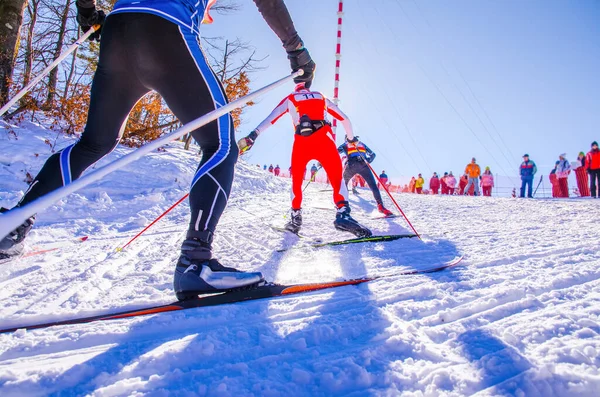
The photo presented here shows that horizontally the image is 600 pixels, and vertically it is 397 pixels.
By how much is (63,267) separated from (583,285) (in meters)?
2.77

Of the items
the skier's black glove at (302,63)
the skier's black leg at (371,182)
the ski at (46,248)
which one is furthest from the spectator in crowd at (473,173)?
the ski at (46,248)

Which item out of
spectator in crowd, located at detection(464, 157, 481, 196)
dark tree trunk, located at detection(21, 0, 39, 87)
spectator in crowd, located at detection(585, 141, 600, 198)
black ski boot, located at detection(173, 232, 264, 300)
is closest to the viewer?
black ski boot, located at detection(173, 232, 264, 300)

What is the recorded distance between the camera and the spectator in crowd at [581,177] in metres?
12.5

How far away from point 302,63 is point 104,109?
3.73ft

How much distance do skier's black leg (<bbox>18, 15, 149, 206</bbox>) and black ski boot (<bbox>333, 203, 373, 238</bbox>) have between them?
7.57 ft

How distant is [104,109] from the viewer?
1.61 metres

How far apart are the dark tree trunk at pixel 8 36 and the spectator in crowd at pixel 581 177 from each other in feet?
58.1

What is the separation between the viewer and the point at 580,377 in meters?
0.80

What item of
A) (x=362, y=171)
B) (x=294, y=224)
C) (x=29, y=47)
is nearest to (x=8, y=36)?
(x=29, y=47)

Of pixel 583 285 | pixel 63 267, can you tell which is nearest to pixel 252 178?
pixel 63 267

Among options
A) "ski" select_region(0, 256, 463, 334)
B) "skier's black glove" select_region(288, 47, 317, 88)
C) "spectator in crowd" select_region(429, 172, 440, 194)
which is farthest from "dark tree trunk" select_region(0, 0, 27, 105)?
"spectator in crowd" select_region(429, 172, 440, 194)

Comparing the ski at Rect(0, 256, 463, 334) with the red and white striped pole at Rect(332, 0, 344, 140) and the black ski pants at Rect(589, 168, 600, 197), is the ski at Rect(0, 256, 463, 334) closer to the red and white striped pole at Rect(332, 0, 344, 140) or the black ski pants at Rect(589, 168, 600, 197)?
the red and white striped pole at Rect(332, 0, 344, 140)

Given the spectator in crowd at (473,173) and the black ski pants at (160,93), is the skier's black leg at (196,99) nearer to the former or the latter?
the black ski pants at (160,93)

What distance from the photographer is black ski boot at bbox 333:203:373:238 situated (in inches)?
128
